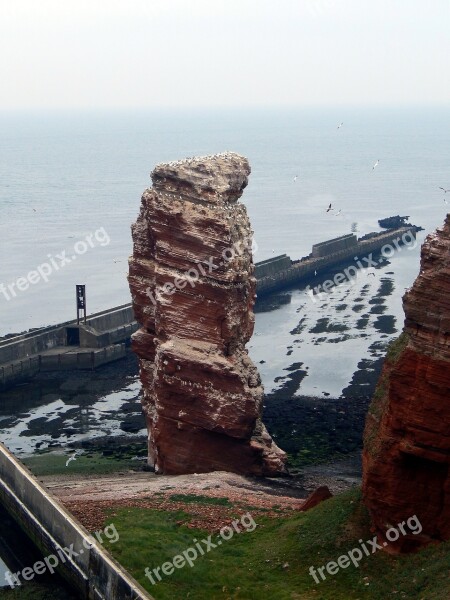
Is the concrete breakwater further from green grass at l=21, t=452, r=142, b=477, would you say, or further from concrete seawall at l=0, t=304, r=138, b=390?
green grass at l=21, t=452, r=142, b=477

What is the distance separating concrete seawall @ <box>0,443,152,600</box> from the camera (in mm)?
29047

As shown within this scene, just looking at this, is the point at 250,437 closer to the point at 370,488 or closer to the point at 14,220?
the point at 370,488

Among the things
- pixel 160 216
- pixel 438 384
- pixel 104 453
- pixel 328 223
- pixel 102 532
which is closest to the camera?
pixel 438 384

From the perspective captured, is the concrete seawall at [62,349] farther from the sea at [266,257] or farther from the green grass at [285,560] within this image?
the green grass at [285,560]

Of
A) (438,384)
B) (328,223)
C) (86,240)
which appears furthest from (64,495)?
(328,223)

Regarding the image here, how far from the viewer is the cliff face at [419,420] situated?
26.8 meters

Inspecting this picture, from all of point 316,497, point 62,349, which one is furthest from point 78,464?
point 62,349

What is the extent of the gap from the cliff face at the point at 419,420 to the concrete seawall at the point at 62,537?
6.70 m

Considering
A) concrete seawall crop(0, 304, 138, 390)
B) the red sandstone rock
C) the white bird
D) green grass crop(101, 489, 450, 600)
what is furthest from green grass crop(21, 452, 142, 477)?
concrete seawall crop(0, 304, 138, 390)

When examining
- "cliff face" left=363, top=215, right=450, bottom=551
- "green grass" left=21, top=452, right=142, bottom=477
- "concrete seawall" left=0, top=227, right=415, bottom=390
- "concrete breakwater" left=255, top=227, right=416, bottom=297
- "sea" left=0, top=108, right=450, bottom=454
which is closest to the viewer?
"cliff face" left=363, top=215, right=450, bottom=551

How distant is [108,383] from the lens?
211ft

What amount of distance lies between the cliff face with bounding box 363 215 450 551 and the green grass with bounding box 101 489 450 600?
969 mm

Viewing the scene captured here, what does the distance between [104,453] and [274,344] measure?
26361 millimetres

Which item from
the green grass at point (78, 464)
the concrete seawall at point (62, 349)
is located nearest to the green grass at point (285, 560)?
the green grass at point (78, 464)
